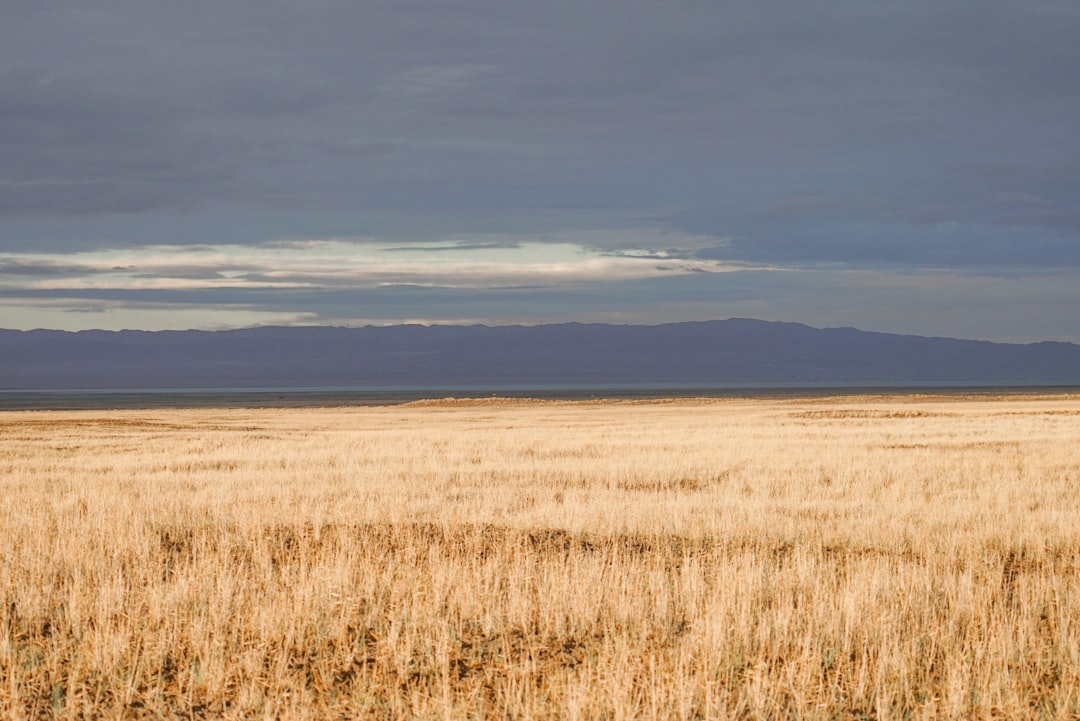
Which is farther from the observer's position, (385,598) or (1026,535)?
(1026,535)

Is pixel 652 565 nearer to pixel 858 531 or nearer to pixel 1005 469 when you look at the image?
pixel 858 531

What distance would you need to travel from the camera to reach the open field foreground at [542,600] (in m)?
7.61

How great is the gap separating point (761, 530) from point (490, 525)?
3576mm

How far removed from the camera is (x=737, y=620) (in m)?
9.20

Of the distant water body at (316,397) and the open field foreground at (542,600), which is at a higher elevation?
the open field foreground at (542,600)

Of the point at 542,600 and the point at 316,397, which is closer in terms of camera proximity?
the point at 542,600

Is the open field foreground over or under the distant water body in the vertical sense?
over

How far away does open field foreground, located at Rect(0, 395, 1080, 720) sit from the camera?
7.61 m

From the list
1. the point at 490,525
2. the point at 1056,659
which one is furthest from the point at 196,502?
the point at 1056,659

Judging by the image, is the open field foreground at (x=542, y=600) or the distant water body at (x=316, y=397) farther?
the distant water body at (x=316, y=397)

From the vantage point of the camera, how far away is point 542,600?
9.75 meters

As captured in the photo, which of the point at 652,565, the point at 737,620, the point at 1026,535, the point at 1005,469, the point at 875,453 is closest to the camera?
the point at 737,620

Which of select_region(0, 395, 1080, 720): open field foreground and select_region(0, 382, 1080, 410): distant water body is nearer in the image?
select_region(0, 395, 1080, 720): open field foreground

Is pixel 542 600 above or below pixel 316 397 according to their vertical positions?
above
